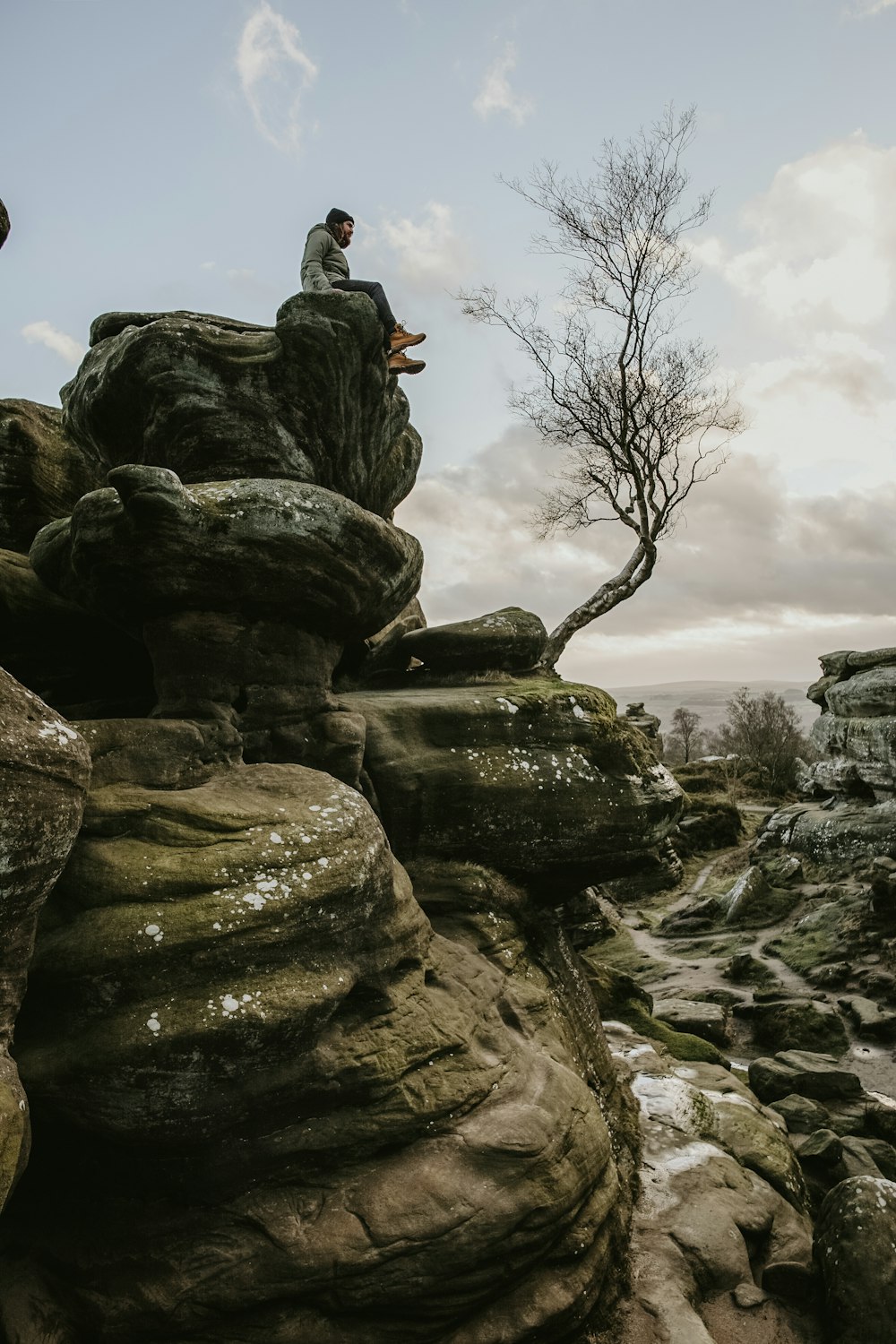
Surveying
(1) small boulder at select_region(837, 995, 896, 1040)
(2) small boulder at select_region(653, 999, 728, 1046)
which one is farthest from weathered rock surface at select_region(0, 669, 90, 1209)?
(1) small boulder at select_region(837, 995, 896, 1040)

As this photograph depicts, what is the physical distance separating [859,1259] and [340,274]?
1544 centimetres

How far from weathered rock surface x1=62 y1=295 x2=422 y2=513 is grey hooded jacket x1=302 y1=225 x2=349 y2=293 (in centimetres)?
147

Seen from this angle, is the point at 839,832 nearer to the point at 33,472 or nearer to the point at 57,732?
the point at 33,472

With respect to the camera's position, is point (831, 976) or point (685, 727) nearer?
point (831, 976)

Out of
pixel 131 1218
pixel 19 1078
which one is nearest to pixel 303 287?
pixel 19 1078

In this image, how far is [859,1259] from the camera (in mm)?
7957

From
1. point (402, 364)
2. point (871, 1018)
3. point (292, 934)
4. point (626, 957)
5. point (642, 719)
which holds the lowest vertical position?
point (626, 957)

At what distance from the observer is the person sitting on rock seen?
11.8 m

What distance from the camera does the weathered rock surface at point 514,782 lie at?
33.7 ft

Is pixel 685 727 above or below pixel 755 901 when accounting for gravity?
above

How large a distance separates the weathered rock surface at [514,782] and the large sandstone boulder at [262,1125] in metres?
2.32

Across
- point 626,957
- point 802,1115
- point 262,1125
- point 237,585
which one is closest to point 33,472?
point 237,585

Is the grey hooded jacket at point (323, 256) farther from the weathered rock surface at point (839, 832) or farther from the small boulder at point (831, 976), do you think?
the weathered rock surface at point (839, 832)

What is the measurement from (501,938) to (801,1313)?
16.7 feet
